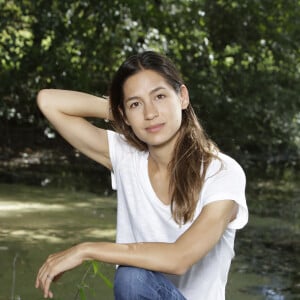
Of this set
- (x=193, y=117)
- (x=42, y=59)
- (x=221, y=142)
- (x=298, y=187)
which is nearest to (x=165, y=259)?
(x=193, y=117)

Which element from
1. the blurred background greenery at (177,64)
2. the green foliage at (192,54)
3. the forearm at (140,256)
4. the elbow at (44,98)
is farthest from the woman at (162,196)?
the green foliage at (192,54)

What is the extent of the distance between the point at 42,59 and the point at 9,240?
4.37m

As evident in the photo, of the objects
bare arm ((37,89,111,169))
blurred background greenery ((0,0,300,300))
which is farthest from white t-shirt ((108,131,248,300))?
blurred background greenery ((0,0,300,300))

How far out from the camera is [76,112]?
2707 millimetres

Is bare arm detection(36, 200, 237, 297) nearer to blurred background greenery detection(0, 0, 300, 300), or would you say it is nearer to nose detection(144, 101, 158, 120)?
nose detection(144, 101, 158, 120)

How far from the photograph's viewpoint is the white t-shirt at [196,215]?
7.33 ft

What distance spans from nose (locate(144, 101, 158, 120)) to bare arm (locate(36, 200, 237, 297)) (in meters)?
0.37

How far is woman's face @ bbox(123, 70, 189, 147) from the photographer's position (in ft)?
7.73

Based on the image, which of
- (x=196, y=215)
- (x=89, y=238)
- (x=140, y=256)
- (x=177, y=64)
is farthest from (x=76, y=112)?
(x=177, y=64)

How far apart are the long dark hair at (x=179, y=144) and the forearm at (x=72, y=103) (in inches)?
6.2

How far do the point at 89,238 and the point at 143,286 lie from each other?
2.56 m

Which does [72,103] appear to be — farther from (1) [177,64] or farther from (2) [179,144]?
(1) [177,64]

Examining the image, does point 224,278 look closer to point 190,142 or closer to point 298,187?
point 190,142

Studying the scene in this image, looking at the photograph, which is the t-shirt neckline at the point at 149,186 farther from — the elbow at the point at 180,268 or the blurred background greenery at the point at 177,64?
the blurred background greenery at the point at 177,64
